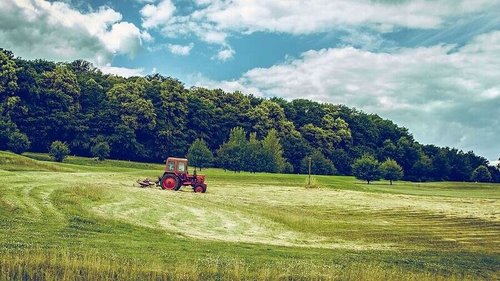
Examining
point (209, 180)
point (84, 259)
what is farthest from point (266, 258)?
point (209, 180)

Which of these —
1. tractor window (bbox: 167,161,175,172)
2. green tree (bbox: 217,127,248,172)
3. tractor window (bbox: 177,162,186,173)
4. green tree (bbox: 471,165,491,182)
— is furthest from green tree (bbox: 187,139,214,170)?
green tree (bbox: 471,165,491,182)

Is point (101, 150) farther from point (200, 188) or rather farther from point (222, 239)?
point (222, 239)

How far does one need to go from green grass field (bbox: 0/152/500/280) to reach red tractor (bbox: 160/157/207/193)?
7.77m

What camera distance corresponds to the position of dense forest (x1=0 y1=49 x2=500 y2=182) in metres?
112

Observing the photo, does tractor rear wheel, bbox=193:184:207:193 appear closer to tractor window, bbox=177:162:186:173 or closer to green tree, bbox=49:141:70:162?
tractor window, bbox=177:162:186:173

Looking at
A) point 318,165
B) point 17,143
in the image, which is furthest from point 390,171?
point 17,143

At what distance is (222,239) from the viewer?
25781 millimetres

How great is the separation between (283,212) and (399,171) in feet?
290

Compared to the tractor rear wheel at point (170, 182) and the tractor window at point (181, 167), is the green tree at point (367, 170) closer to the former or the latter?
the tractor window at point (181, 167)

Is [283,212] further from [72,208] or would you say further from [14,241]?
[14,241]

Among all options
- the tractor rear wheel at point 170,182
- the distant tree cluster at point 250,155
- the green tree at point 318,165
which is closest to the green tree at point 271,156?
the distant tree cluster at point 250,155

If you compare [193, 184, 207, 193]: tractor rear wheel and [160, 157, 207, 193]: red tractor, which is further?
[193, 184, 207, 193]: tractor rear wheel

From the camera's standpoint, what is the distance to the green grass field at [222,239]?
17.2 meters

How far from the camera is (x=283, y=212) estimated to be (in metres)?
40.0
